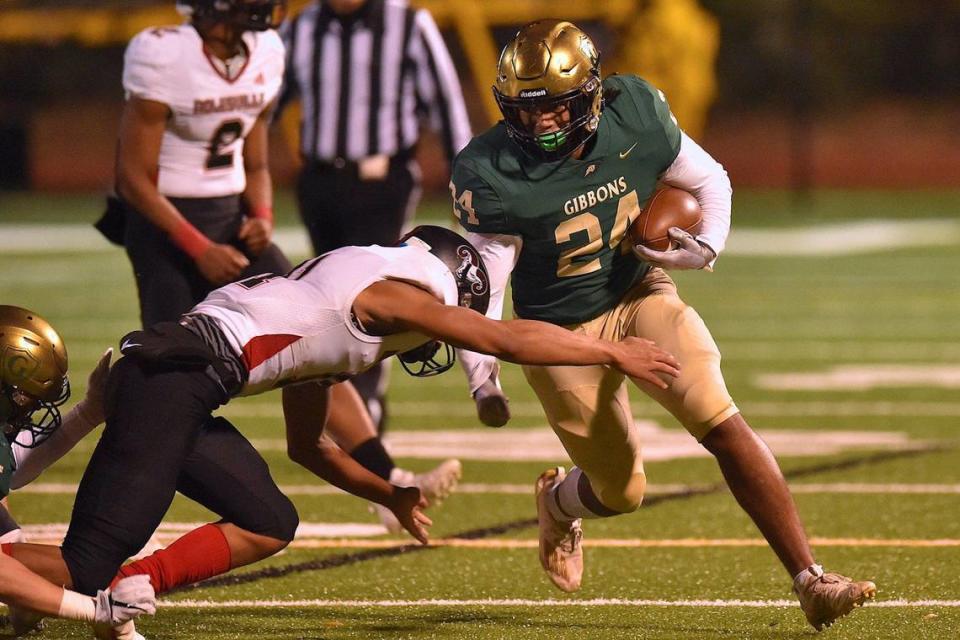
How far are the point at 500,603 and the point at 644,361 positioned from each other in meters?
0.96

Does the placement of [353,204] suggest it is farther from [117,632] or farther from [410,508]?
[117,632]

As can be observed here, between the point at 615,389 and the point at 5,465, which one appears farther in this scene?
the point at 615,389

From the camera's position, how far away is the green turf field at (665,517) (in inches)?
158

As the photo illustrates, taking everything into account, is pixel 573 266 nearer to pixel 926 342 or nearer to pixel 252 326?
pixel 252 326

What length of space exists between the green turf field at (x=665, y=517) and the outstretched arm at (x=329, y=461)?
0.26 meters

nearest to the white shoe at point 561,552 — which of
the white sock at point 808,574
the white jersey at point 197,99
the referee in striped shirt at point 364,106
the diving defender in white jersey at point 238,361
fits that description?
the white sock at point 808,574

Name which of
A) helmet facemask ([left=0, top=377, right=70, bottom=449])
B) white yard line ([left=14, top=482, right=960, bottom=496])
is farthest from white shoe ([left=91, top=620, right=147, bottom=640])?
white yard line ([left=14, top=482, right=960, bottom=496])

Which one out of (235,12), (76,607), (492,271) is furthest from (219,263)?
(76,607)

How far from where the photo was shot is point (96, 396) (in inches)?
156

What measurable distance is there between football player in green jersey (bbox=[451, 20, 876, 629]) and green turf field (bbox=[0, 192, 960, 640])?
10.7 inches

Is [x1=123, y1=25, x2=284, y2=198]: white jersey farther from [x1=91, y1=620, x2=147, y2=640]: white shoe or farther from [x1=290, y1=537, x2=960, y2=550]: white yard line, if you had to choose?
[x1=91, y1=620, x2=147, y2=640]: white shoe

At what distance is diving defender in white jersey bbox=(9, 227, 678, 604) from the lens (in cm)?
346

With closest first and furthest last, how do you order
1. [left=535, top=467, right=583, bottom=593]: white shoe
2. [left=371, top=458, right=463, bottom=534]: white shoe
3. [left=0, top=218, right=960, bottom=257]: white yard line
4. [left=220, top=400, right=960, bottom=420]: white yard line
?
[left=535, top=467, right=583, bottom=593]: white shoe
[left=371, top=458, right=463, bottom=534]: white shoe
[left=220, top=400, right=960, bottom=420]: white yard line
[left=0, top=218, right=960, bottom=257]: white yard line

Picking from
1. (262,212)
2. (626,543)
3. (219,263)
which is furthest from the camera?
(262,212)
